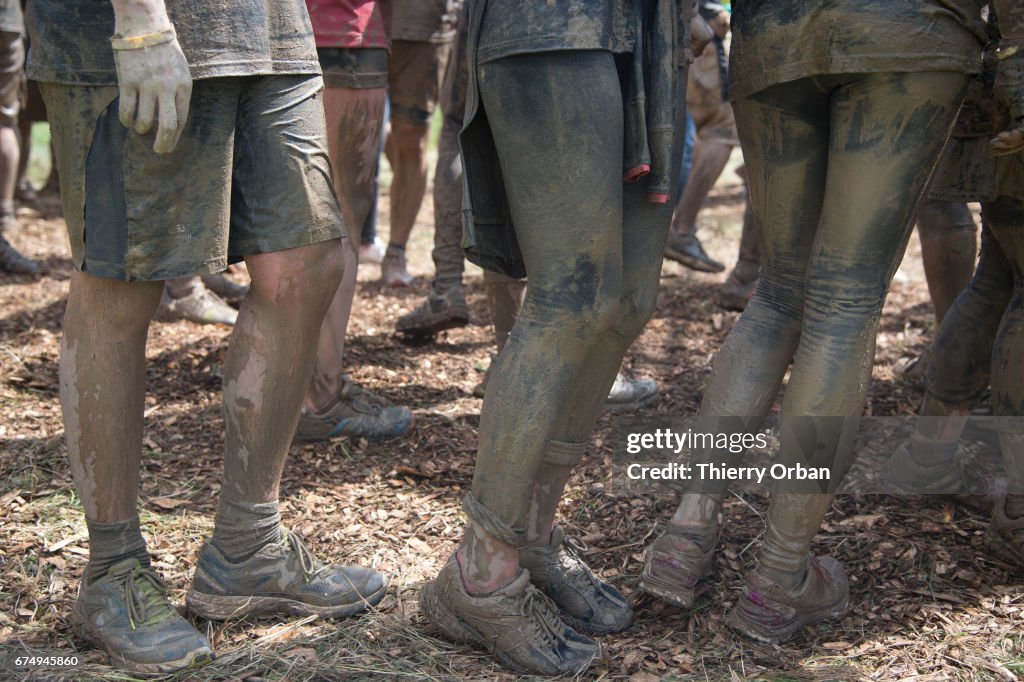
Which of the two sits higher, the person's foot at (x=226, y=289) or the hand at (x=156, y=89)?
the hand at (x=156, y=89)

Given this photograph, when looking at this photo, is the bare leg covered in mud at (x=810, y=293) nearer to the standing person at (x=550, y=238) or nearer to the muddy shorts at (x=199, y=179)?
the standing person at (x=550, y=238)

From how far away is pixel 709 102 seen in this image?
596 cm

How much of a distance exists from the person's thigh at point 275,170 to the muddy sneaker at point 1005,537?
6.72 ft

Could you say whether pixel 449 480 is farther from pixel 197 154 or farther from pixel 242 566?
pixel 197 154

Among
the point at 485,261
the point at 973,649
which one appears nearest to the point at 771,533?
the point at 973,649

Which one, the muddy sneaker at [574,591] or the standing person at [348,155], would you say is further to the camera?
the standing person at [348,155]

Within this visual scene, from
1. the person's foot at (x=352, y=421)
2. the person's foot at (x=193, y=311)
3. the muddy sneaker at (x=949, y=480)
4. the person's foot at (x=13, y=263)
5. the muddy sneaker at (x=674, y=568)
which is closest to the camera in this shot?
the muddy sneaker at (x=674, y=568)

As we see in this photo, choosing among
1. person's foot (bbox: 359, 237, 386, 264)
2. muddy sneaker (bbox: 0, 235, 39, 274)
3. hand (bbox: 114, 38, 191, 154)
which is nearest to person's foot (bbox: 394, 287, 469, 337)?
person's foot (bbox: 359, 237, 386, 264)

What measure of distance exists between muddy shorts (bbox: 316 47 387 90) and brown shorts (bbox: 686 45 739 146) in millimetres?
2851

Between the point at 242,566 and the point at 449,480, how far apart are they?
3.23 ft

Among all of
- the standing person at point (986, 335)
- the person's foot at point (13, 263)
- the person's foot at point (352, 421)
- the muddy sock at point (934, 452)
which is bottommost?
the person's foot at point (13, 263)

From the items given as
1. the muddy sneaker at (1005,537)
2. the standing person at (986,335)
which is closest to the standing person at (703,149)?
the standing person at (986,335)

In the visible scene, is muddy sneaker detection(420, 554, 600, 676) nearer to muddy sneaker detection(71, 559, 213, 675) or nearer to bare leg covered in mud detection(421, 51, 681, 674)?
bare leg covered in mud detection(421, 51, 681, 674)

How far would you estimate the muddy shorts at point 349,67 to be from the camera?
340 cm
